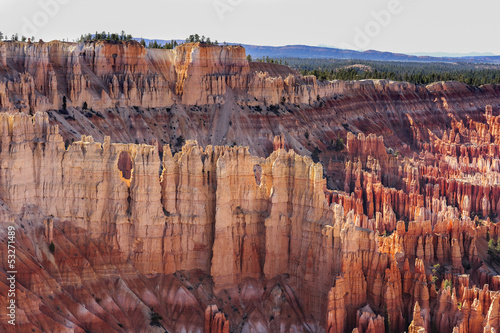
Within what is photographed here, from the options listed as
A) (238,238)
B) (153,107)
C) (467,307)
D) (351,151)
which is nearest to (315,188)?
(238,238)

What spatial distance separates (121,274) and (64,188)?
21.5ft

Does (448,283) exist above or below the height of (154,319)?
above

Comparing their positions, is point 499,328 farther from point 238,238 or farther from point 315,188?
point 238,238

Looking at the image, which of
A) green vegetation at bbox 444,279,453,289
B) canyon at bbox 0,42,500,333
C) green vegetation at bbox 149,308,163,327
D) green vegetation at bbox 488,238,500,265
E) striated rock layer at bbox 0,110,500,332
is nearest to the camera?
canyon at bbox 0,42,500,333

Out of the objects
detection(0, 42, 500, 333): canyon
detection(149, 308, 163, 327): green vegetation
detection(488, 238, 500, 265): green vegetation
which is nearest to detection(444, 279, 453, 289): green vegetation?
detection(0, 42, 500, 333): canyon

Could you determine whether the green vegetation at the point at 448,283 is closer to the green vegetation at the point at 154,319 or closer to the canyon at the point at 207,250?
the canyon at the point at 207,250

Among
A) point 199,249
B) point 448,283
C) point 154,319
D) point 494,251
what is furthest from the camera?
point 494,251

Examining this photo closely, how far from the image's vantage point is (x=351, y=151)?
106m

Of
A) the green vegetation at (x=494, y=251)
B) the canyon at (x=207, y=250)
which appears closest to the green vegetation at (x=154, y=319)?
the canyon at (x=207, y=250)

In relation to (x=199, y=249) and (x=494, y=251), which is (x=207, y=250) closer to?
(x=199, y=249)

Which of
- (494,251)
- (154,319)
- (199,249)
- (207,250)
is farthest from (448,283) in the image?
(154,319)

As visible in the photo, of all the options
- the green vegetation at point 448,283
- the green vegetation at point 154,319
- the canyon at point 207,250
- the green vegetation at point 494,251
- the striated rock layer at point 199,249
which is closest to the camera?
the canyon at point 207,250

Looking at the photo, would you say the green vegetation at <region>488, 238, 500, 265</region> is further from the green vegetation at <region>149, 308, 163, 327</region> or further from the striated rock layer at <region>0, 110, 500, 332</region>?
the green vegetation at <region>149, 308, 163, 327</region>

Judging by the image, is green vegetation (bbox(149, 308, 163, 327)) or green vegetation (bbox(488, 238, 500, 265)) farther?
green vegetation (bbox(488, 238, 500, 265))
